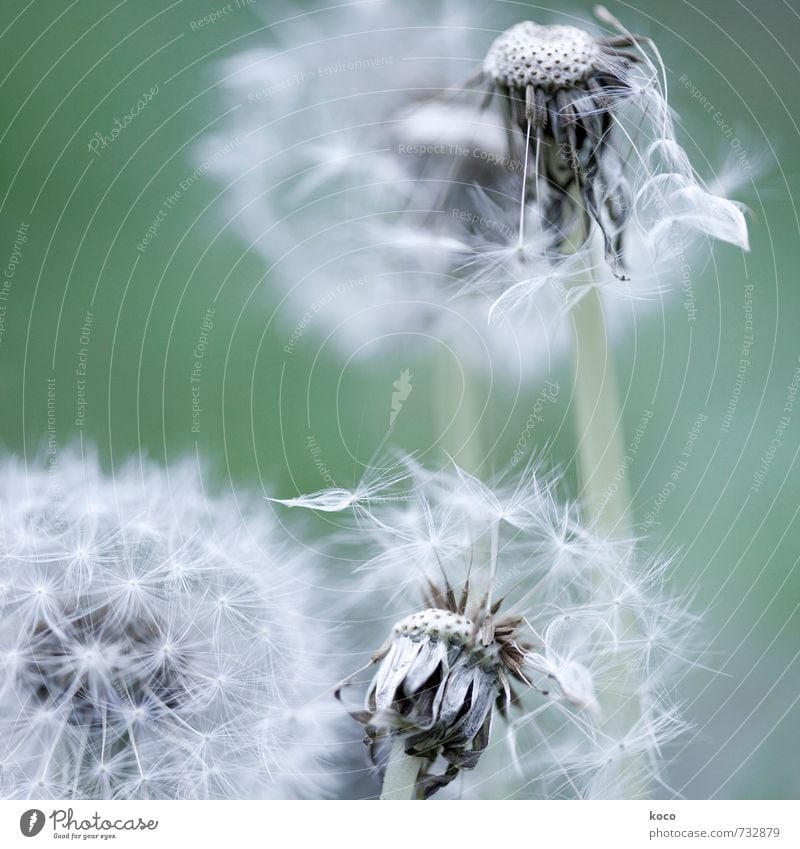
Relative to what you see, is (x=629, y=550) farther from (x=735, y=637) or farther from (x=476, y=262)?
(x=476, y=262)

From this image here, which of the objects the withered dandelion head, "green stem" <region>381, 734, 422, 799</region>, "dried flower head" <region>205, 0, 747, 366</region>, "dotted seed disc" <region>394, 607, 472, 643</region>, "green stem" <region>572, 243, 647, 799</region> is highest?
"dried flower head" <region>205, 0, 747, 366</region>

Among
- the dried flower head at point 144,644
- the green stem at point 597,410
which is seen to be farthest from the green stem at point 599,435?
the dried flower head at point 144,644

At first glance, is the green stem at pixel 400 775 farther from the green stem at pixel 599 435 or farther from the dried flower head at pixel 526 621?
the green stem at pixel 599 435

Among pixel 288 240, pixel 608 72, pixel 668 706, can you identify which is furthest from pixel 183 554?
pixel 608 72

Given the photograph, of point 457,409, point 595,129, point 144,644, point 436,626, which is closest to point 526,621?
point 436,626

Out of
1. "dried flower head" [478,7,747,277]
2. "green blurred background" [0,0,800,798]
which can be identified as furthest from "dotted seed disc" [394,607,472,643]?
"dried flower head" [478,7,747,277]

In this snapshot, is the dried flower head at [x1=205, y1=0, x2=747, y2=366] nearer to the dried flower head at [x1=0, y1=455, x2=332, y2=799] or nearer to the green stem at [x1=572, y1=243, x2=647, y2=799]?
the green stem at [x1=572, y1=243, x2=647, y2=799]
